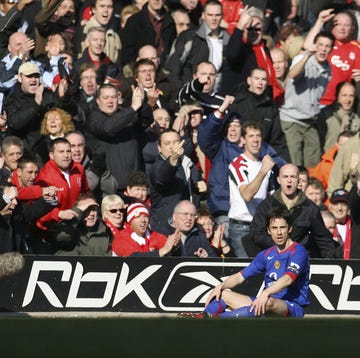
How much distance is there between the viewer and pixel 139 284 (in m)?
15.5

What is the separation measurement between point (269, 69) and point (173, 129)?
214 cm

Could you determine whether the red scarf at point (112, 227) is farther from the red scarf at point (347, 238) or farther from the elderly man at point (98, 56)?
the red scarf at point (347, 238)

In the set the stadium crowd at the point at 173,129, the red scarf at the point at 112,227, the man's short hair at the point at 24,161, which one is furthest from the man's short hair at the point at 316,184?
the man's short hair at the point at 24,161

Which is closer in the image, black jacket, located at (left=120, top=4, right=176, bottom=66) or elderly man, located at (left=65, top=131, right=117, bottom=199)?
elderly man, located at (left=65, top=131, right=117, bottom=199)

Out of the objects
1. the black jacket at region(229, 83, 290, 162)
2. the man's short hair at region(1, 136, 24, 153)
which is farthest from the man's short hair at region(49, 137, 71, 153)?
the black jacket at region(229, 83, 290, 162)

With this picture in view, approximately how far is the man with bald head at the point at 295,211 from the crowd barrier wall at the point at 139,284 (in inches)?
16.1

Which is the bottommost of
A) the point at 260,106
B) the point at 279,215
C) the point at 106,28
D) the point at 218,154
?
the point at 279,215

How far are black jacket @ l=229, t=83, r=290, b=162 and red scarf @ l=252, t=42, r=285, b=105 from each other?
1.65 feet

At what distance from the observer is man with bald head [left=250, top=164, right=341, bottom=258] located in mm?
15766

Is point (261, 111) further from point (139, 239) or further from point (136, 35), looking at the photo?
point (139, 239)

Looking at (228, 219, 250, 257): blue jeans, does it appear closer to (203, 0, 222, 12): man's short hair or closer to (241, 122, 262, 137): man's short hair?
(241, 122, 262, 137): man's short hair

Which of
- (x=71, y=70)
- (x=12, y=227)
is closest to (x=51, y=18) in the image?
(x=71, y=70)

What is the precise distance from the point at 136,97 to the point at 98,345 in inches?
293

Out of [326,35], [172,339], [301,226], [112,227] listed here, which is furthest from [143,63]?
[172,339]
